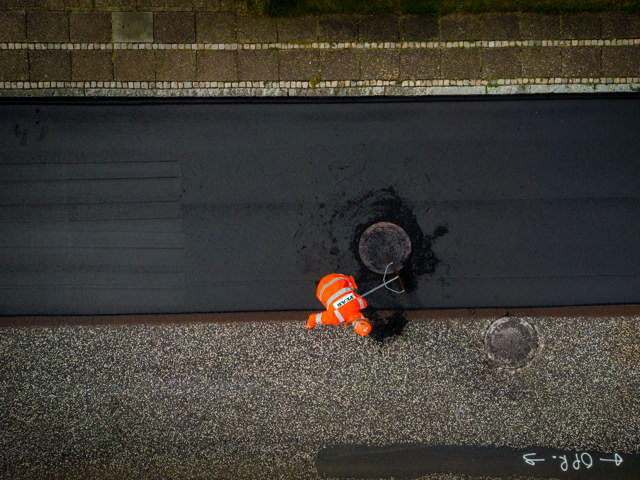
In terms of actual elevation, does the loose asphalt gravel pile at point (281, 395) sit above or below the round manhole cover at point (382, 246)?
below

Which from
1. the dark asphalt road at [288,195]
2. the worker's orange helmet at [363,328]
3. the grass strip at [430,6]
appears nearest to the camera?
the worker's orange helmet at [363,328]

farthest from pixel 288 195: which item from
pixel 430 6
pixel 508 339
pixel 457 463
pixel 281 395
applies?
pixel 457 463

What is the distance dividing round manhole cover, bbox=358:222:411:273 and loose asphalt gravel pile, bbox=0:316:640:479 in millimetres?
847

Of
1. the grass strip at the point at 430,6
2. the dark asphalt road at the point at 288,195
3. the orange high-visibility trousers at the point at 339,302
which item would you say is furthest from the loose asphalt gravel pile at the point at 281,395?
the grass strip at the point at 430,6

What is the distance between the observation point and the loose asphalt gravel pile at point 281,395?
15.8 feet

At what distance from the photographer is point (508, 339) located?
4.86 meters

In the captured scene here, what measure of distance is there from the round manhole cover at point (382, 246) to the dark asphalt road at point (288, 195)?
0.12 metres

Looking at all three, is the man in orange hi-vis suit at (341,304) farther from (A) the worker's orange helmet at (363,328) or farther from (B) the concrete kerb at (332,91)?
(B) the concrete kerb at (332,91)

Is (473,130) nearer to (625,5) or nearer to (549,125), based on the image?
(549,125)

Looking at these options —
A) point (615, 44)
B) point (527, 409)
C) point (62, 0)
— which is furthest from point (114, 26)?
point (527, 409)

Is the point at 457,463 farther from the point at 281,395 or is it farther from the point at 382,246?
the point at 382,246

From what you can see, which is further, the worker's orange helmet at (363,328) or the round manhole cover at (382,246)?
A: the round manhole cover at (382,246)

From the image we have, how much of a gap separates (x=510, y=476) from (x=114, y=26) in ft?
23.8

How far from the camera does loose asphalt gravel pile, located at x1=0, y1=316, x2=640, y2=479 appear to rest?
4828 mm
